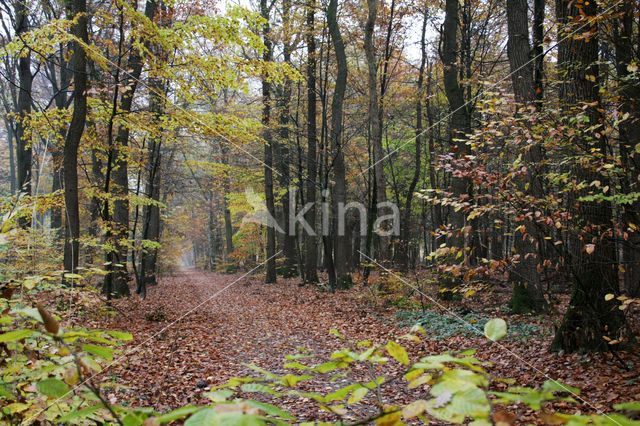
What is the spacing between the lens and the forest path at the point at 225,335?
4.95 metres

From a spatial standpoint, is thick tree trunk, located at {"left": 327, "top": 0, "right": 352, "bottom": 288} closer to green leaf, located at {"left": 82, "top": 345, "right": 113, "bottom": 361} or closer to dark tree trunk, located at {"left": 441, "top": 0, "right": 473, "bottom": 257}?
dark tree trunk, located at {"left": 441, "top": 0, "right": 473, "bottom": 257}

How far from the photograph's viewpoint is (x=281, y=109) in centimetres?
1515

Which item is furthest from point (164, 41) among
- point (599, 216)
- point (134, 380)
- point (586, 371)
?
point (586, 371)

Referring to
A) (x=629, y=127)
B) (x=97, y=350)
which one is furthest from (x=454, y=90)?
(x=97, y=350)

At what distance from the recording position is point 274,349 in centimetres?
679

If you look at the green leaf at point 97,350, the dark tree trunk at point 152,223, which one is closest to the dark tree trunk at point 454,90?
the dark tree trunk at point 152,223

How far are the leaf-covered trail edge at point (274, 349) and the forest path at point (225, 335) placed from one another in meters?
0.02

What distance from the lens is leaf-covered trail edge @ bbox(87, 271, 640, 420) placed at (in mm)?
4242

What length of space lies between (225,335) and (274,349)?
5.35ft

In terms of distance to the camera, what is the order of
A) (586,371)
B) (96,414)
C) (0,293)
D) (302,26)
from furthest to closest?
(302,26), (586,371), (96,414), (0,293)

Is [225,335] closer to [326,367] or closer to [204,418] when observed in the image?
[326,367]

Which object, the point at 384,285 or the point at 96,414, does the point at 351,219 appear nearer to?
the point at 384,285

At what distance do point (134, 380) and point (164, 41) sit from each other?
5.88 meters

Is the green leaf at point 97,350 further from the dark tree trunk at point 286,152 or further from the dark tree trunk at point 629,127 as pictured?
the dark tree trunk at point 286,152
